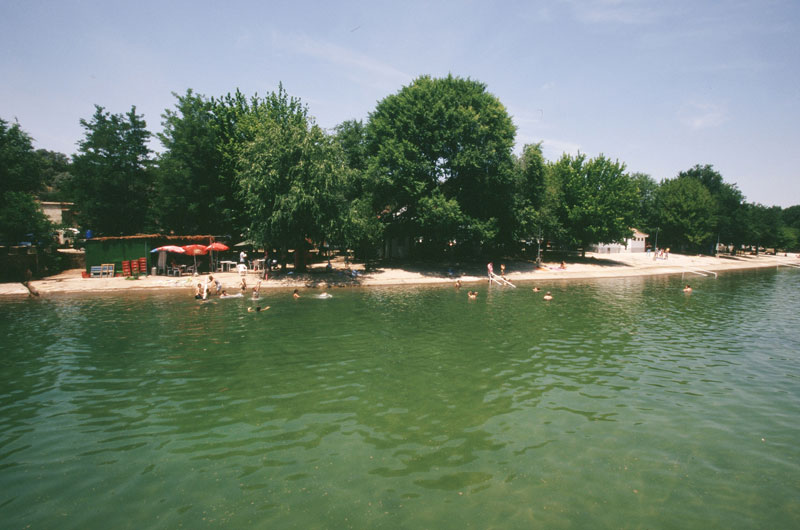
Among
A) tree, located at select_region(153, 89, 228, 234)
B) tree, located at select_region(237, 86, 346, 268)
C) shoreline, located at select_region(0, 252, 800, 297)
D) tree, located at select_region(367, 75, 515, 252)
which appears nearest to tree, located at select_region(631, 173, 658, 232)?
shoreline, located at select_region(0, 252, 800, 297)

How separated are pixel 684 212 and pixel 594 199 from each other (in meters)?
38.1

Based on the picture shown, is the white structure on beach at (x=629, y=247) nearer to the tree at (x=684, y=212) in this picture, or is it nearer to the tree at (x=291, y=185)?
the tree at (x=684, y=212)

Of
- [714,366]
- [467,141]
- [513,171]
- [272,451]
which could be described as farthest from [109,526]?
[513,171]

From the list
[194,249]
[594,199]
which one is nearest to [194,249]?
[194,249]

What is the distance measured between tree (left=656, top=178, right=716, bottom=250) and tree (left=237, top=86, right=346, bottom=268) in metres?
74.9

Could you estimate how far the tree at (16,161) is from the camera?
37.1 meters

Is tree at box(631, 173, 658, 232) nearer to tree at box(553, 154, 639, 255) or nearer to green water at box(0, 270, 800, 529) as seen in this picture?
tree at box(553, 154, 639, 255)

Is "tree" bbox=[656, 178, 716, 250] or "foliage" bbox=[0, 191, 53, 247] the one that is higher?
"tree" bbox=[656, 178, 716, 250]

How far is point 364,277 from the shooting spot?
4222 centimetres

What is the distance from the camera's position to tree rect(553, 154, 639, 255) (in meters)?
56.3

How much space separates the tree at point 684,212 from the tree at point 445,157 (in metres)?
54.2

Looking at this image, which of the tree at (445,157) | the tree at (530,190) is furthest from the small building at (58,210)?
the tree at (530,190)

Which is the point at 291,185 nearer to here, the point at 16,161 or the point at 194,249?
the point at 194,249

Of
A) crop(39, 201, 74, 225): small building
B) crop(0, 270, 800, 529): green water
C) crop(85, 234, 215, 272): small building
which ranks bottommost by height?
crop(0, 270, 800, 529): green water
